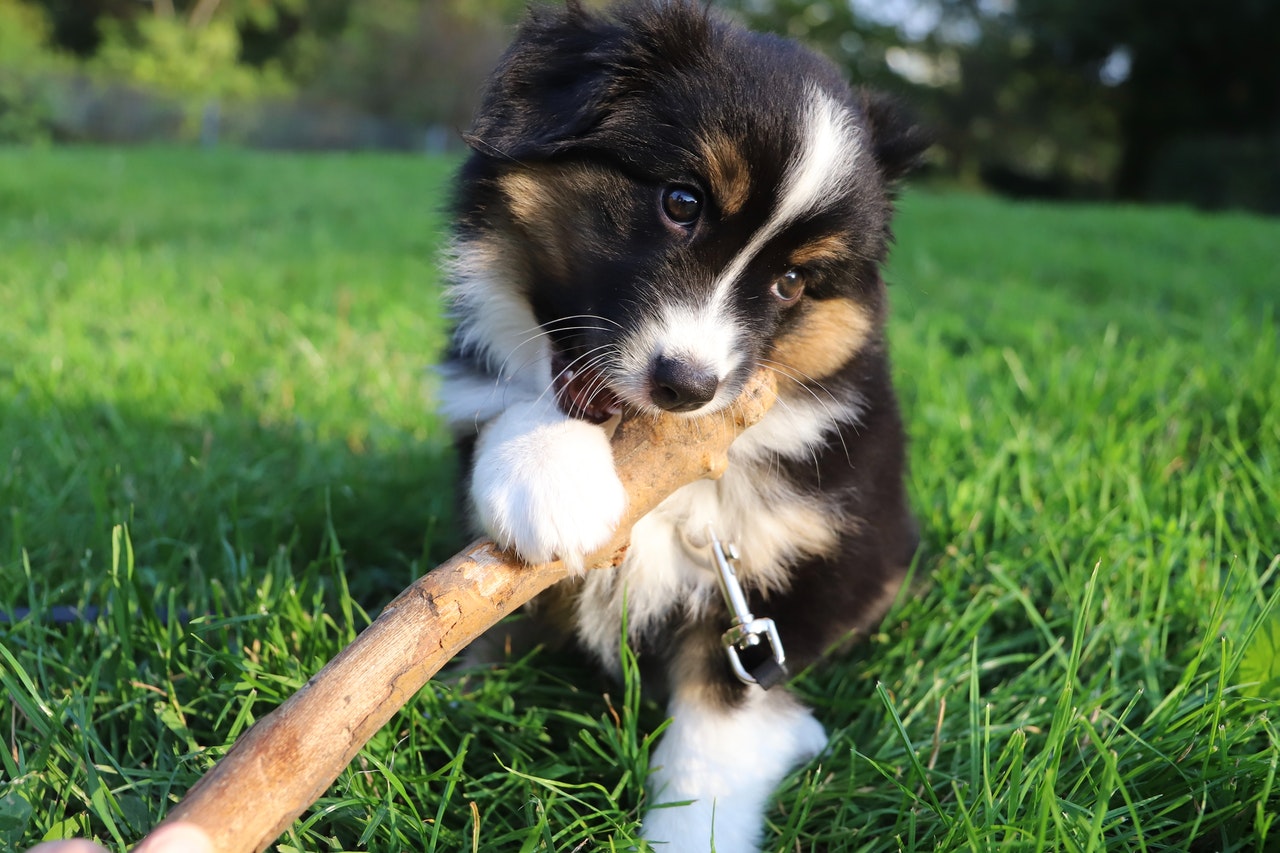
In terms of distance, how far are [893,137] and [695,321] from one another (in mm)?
762

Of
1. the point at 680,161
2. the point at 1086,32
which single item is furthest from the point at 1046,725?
the point at 1086,32

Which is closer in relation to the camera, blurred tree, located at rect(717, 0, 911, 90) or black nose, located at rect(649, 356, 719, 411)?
black nose, located at rect(649, 356, 719, 411)

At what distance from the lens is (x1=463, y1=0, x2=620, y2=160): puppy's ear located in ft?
5.83

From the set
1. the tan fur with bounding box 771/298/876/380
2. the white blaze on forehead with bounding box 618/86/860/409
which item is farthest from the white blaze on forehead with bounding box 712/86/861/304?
the tan fur with bounding box 771/298/876/380

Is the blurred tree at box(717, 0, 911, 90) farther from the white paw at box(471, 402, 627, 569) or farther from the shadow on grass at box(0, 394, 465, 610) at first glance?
the white paw at box(471, 402, 627, 569)

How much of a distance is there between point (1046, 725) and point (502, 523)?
1162mm

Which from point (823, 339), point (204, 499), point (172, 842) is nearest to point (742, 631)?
point (823, 339)

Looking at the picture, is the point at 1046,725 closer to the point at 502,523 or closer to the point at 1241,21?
the point at 502,523

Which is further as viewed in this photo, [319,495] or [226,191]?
[226,191]

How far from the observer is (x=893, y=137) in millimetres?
2035

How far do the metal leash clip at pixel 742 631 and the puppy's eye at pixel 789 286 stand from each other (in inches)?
18.7

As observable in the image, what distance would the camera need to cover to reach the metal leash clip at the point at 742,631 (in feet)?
5.54

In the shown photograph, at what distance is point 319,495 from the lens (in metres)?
2.52

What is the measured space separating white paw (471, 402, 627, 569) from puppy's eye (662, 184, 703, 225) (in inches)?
16.9
